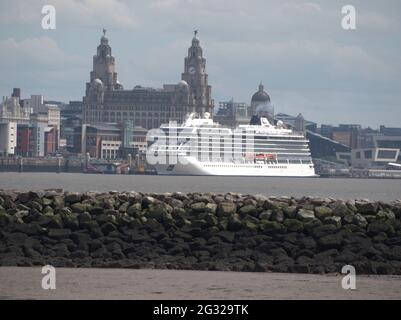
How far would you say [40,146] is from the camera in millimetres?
167000

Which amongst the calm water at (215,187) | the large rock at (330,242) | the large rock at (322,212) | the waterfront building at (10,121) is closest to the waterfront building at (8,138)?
the waterfront building at (10,121)

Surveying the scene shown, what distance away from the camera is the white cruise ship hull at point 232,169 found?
326 ft

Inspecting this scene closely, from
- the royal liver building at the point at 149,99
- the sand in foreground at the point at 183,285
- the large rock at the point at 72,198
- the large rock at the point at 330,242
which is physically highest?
the royal liver building at the point at 149,99

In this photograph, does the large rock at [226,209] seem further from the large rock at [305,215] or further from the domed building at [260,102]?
the domed building at [260,102]

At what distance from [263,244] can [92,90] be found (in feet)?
587

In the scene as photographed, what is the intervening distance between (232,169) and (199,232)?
80.5m

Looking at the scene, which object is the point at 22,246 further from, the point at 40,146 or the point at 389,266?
the point at 40,146

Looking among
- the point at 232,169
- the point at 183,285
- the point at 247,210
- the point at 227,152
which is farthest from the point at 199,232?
the point at 227,152

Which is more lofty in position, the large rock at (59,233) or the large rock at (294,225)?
the large rock at (294,225)

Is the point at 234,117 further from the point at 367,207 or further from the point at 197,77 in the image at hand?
the point at 367,207

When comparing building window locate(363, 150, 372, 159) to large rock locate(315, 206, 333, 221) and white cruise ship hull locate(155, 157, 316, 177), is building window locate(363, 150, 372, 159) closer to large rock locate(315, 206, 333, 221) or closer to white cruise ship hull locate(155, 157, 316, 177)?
white cruise ship hull locate(155, 157, 316, 177)

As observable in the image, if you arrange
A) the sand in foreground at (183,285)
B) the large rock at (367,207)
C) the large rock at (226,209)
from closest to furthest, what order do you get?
the sand in foreground at (183,285) < the large rock at (226,209) < the large rock at (367,207)

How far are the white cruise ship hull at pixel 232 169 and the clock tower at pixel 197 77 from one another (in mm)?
83514
